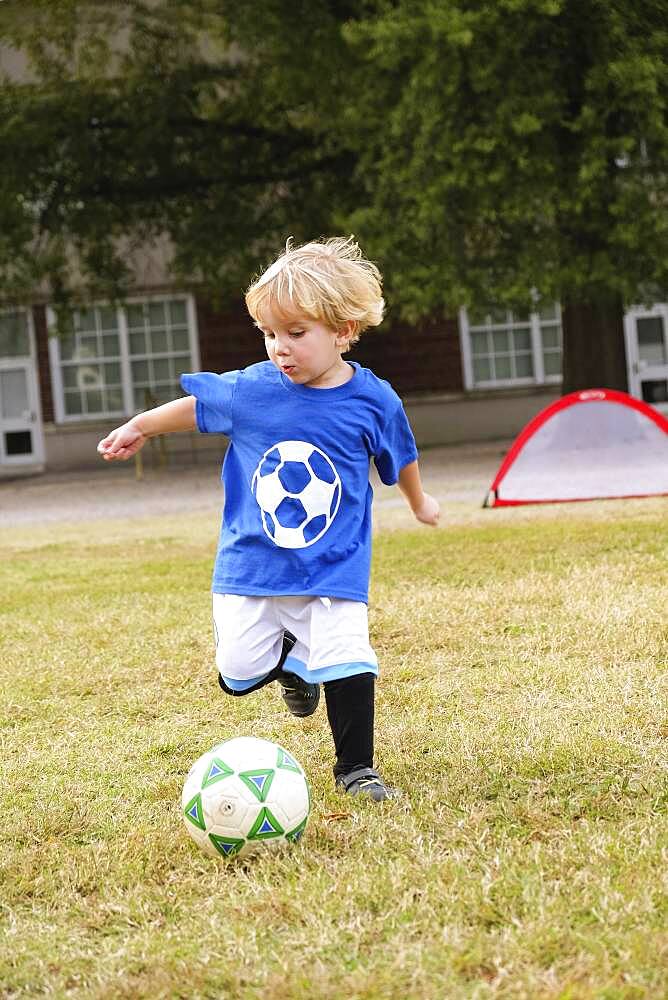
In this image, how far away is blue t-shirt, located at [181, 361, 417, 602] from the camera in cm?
374

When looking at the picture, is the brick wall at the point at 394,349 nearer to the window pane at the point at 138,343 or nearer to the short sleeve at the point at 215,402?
the window pane at the point at 138,343

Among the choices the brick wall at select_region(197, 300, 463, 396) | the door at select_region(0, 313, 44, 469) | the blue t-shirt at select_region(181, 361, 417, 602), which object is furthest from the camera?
the door at select_region(0, 313, 44, 469)

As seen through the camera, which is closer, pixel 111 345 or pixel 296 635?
pixel 296 635

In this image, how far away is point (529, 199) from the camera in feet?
49.2

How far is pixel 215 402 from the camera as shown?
3.83 meters

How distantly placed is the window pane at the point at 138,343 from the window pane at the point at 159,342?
18 centimetres

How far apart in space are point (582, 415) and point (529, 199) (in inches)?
162

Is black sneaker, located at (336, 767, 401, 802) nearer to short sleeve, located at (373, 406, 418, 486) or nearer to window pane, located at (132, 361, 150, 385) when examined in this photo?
short sleeve, located at (373, 406, 418, 486)

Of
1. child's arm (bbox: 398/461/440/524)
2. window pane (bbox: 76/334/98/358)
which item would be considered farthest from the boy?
window pane (bbox: 76/334/98/358)

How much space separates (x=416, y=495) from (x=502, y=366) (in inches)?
869

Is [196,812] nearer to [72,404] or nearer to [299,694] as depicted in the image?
[299,694]

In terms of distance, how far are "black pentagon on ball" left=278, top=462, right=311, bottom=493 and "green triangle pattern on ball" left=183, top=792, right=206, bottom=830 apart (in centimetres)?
92

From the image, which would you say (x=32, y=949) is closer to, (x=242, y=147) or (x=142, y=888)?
(x=142, y=888)

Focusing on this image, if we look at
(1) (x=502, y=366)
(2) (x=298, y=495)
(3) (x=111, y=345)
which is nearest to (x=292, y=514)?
(2) (x=298, y=495)
